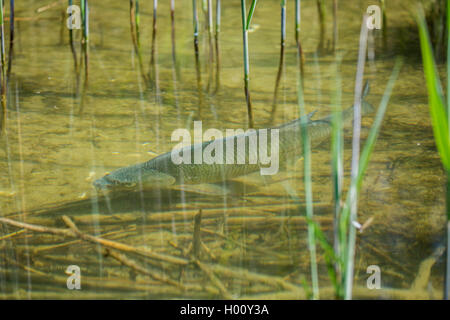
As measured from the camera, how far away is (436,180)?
2777 millimetres

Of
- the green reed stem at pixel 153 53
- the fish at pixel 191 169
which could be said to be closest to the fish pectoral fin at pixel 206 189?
the fish at pixel 191 169

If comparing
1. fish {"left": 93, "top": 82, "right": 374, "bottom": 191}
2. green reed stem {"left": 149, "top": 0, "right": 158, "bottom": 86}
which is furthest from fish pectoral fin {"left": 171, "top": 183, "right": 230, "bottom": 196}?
green reed stem {"left": 149, "top": 0, "right": 158, "bottom": 86}

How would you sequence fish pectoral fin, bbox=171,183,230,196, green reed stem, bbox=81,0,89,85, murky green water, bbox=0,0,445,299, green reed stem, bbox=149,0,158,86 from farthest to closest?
green reed stem, bbox=149,0,158,86, green reed stem, bbox=81,0,89,85, fish pectoral fin, bbox=171,183,230,196, murky green water, bbox=0,0,445,299

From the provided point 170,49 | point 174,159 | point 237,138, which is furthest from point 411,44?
point 174,159

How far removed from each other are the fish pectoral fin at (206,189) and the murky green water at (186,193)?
0.04 m

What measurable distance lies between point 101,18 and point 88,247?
13.1 feet

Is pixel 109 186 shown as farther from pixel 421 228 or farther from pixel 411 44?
pixel 411 44

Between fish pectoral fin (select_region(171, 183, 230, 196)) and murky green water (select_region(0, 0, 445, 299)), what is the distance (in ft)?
0.13

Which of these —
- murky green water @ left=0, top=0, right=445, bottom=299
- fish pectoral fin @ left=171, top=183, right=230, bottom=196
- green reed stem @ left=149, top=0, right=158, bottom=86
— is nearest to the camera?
murky green water @ left=0, top=0, right=445, bottom=299

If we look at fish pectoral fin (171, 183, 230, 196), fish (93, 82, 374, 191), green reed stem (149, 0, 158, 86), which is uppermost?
green reed stem (149, 0, 158, 86)

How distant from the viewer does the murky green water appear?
2.20m

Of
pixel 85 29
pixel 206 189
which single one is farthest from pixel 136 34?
pixel 206 189

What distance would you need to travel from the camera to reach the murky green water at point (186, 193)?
2.20 m

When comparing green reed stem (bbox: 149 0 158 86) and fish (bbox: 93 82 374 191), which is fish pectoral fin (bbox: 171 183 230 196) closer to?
fish (bbox: 93 82 374 191)
